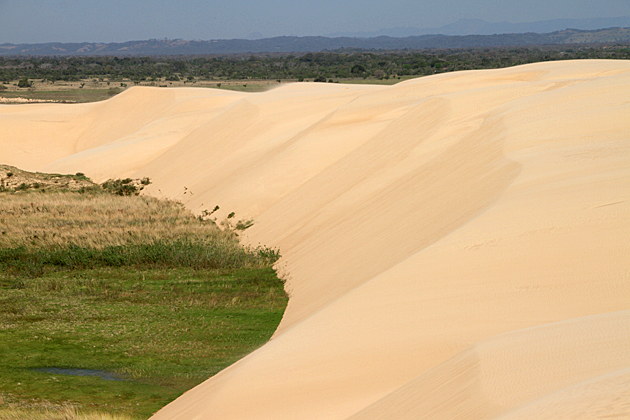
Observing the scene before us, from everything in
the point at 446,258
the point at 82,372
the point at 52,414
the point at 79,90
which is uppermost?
the point at 79,90

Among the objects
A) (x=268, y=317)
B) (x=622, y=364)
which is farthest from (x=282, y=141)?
(x=622, y=364)

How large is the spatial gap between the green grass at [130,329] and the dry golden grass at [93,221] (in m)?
2.41

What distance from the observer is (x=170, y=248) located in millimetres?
15469

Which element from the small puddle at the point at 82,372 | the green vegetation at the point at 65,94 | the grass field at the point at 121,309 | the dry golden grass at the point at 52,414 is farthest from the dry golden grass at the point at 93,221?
the green vegetation at the point at 65,94

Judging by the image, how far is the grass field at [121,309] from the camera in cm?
893

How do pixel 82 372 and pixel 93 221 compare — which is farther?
pixel 93 221

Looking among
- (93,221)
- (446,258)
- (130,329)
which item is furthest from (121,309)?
(93,221)

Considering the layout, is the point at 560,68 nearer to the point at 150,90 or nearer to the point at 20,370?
the point at 20,370

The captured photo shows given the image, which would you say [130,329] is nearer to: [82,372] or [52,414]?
[82,372]

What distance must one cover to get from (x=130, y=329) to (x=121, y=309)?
1.04 m

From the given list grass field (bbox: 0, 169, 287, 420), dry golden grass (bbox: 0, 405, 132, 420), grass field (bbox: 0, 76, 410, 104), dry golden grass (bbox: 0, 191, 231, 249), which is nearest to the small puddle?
grass field (bbox: 0, 169, 287, 420)

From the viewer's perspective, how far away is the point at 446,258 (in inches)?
340

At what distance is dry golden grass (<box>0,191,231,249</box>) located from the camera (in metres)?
16.5

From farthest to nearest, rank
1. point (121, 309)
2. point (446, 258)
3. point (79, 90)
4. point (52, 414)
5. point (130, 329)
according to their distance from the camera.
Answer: point (79, 90) → point (121, 309) → point (130, 329) → point (446, 258) → point (52, 414)
